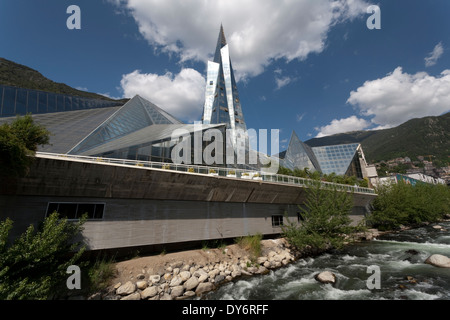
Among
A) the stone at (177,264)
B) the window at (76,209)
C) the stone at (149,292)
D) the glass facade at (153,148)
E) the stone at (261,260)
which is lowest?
the stone at (261,260)

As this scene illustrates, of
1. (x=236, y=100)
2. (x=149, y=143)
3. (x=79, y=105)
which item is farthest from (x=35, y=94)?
(x=236, y=100)

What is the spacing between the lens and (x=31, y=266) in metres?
9.20

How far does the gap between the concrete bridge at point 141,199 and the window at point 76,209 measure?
0.06 m

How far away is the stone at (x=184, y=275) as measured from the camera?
13.9 m

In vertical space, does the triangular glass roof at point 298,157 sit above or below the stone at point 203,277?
above

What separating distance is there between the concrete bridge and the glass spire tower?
54.0 metres

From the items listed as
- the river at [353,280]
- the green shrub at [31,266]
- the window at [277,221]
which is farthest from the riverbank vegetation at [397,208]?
the green shrub at [31,266]

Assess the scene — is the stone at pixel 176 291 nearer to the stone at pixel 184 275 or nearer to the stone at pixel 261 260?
the stone at pixel 184 275

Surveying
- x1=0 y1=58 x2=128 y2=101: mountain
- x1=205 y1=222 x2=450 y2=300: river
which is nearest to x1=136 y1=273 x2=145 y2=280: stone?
x1=205 y1=222 x2=450 y2=300: river

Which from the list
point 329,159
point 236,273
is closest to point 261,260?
point 236,273

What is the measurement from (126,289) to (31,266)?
511cm

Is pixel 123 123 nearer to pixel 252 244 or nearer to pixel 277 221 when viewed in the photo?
pixel 252 244

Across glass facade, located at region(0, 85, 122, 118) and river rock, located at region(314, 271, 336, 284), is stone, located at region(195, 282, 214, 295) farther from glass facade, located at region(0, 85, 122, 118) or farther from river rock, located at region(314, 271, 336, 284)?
glass facade, located at region(0, 85, 122, 118)
